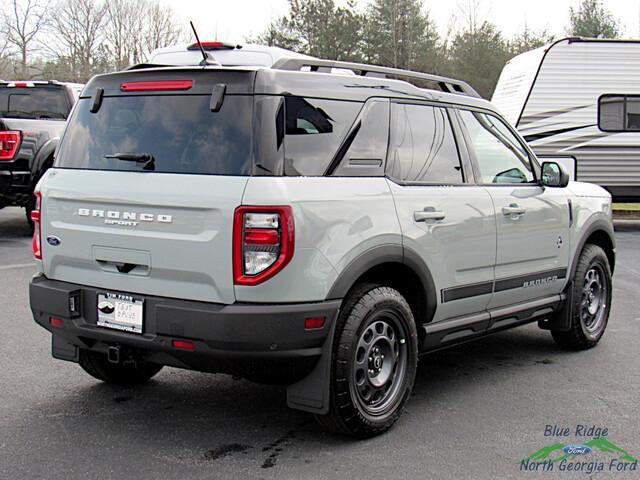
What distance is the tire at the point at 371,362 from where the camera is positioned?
4.03 meters

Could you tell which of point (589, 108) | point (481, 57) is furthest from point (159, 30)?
point (589, 108)

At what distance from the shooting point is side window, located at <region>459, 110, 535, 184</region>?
5242 millimetres

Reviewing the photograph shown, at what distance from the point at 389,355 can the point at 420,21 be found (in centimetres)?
3877

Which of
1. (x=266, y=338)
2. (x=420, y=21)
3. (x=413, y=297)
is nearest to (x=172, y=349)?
(x=266, y=338)

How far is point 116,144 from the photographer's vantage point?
428 centimetres

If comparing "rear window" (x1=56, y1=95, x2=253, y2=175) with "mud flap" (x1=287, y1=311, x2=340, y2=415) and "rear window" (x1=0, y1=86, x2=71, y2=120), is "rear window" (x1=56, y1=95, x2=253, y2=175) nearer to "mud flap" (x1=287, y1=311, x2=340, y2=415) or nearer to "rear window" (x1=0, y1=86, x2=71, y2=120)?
"mud flap" (x1=287, y1=311, x2=340, y2=415)

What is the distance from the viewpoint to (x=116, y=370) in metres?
5.04

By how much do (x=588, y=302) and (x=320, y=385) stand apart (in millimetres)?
3169

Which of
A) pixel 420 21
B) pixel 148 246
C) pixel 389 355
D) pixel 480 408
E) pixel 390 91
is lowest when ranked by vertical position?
pixel 480 408

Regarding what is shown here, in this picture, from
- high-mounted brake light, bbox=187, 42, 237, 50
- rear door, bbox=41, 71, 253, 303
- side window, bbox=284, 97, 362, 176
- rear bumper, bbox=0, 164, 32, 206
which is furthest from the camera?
rear bumper, bbox=0, 164, 32, 206

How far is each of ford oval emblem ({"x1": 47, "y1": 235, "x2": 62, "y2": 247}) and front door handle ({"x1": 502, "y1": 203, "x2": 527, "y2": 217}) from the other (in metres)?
2.74

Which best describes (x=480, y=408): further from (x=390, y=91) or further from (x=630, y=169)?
(x=630, y=169)

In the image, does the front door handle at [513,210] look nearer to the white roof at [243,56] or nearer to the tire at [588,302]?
the tire at [588,302]

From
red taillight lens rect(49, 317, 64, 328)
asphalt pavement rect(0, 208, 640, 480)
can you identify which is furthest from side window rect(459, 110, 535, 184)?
red taillight lens rect(49, 317, 64, 328)
